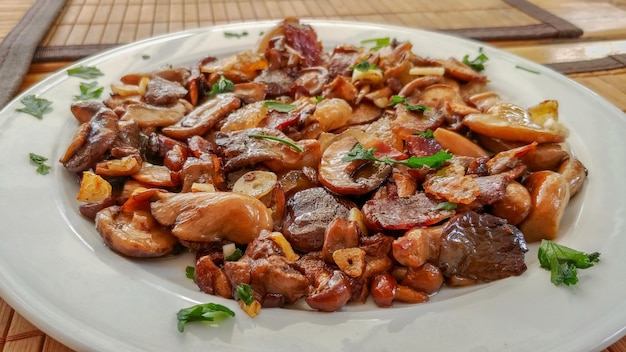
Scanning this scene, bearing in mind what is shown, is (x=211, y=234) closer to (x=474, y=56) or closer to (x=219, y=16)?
(x=474, y=56)

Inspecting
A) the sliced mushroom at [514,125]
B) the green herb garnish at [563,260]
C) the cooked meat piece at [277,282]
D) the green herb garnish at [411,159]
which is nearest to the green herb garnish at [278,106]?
the green herb garnish at [411,159]

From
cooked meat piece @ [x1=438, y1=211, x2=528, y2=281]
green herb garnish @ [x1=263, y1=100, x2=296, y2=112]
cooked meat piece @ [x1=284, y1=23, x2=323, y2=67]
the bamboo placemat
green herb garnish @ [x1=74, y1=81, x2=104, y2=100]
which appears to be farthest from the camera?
the bamboo placemat

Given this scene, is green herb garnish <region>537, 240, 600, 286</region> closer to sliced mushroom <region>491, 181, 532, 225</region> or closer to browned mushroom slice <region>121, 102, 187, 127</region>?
sliced mushroom <region>491, 181, 532, 225</region>

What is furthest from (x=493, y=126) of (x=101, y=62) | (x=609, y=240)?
(x=101, y=62)

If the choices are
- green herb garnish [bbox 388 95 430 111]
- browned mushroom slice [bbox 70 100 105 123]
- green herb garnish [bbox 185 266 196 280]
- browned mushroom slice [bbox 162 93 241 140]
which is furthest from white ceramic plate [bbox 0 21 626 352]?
green herb garnish [bbox 388 95 430 111]

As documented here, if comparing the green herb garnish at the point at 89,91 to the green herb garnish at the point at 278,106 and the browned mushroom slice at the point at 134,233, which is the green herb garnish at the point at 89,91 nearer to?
the green herb garnish at the point at 278,106

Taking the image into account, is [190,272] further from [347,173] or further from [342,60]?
[342,60]

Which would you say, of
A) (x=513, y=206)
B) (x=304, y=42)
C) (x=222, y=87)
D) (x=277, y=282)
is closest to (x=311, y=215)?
(x=277, y=282)
